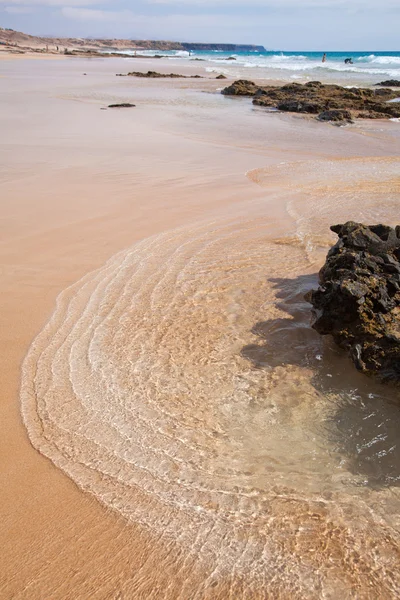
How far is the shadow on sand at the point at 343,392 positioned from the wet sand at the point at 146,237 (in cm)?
6

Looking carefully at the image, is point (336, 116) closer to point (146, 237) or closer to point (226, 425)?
point (146, 237)

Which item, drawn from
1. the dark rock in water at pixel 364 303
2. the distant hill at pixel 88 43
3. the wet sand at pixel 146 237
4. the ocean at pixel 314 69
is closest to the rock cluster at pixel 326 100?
the wet sand at pixel 146 237

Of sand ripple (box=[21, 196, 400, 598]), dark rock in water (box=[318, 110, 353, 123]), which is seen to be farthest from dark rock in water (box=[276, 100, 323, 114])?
sand ripple (box=[21, 196, 400, 598])

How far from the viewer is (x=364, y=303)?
131 inches

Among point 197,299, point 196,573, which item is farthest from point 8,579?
point 197,299

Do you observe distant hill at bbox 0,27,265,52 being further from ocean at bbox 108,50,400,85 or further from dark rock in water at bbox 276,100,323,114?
dark rock in water at bbox 276,100,323,114

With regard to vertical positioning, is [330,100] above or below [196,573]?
above

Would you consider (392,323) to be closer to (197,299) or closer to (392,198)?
(197,299)

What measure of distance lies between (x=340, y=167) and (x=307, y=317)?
6.39 meters

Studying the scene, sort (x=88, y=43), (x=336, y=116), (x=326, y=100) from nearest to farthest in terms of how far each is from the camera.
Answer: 1. (x=336, y=116)
2. (x=326, y=100)
3. (x=88, y=43)

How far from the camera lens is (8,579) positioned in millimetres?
1952

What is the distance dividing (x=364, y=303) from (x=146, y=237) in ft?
9.78

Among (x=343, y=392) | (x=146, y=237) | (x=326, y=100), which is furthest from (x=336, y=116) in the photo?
(x=343, y=392)

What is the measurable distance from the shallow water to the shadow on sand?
0.03 ft
